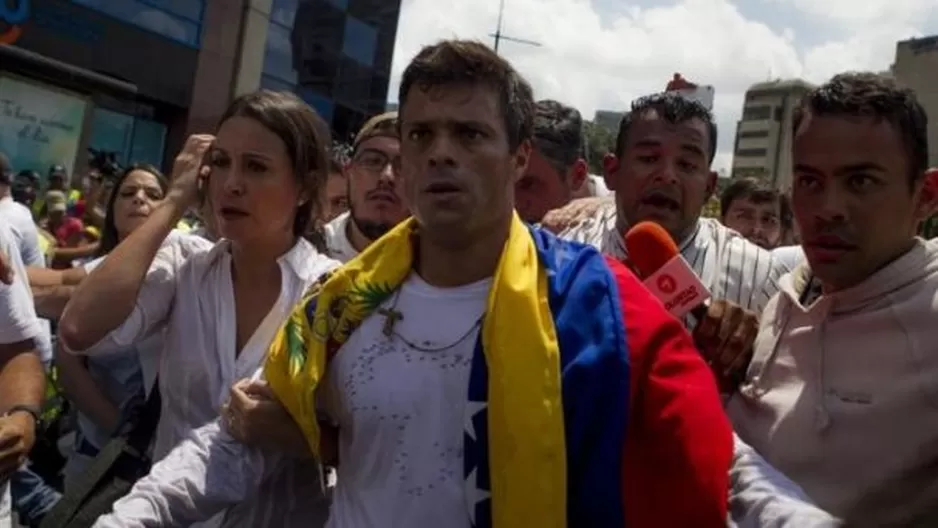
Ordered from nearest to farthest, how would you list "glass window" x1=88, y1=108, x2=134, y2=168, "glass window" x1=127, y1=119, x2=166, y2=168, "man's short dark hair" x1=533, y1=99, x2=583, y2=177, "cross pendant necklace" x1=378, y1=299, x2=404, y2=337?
"cross pendant necklace" x1=378, y1=299, x2=404, y2=337 < "man's short dark hair" x1=533, y1=99, x2=583, y2=177 < "glass window" x1=88, y1=108, x2=134, y2=168 < "glass window" x1=127, y1=119, x2=166, y2=168

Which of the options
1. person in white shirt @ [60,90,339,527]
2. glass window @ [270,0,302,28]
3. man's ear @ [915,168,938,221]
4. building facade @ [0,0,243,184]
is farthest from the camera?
glass window @ [270,0,302,28]

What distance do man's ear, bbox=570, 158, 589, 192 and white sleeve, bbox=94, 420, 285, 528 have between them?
1.83 m

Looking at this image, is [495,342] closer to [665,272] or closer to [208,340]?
[665,272]

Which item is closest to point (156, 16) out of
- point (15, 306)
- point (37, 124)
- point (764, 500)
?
point (37, 124)

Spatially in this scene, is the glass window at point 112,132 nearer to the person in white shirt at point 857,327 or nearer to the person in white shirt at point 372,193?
the person in white shirt at point 372,193

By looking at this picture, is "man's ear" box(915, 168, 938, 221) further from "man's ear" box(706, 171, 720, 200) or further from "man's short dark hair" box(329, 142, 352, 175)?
"man's short dark hair" box(329, 142, 352, 175)

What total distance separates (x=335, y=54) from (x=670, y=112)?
24.6 metres

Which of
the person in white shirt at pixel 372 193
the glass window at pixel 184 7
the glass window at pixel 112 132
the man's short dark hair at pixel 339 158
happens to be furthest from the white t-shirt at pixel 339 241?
the glass window at pixel 184 7

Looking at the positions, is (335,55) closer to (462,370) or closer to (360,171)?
(360,171)

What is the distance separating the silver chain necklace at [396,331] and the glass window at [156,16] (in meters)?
19.5

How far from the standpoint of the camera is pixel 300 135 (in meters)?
2.84

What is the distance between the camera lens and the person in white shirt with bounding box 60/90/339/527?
2.65 meters

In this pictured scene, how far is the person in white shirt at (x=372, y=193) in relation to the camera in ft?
11.9

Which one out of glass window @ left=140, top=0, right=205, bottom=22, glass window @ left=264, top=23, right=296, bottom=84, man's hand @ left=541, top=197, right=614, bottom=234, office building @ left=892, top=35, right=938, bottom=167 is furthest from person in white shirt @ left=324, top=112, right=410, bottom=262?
office building @ left=892, top=35, right=938, bottom=167
